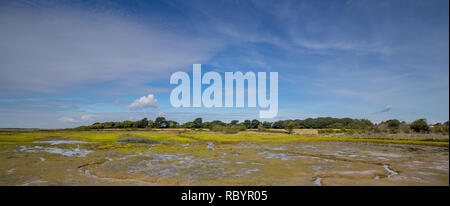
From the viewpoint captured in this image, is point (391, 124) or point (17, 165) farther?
point (391, 124)

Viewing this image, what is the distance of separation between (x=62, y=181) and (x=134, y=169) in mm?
4898

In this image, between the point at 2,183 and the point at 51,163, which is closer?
the point at 2,183

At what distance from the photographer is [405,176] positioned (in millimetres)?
16312

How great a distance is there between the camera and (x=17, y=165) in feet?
60.3
